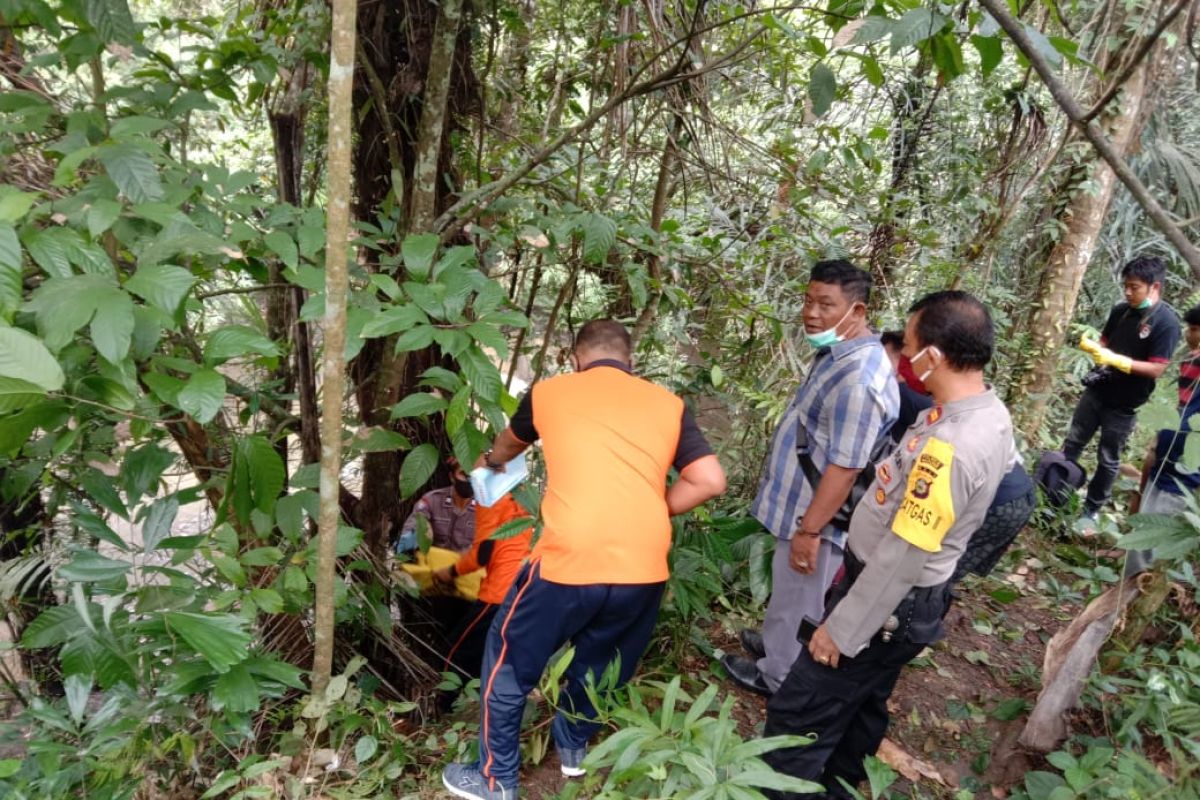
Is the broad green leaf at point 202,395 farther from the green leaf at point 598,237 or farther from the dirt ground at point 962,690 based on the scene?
the dirt ground at point 962,690

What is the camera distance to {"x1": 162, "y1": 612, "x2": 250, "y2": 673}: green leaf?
147 centimetres

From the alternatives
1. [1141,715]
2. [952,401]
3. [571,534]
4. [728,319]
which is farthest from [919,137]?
[571,534]

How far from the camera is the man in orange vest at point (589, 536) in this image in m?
2.03

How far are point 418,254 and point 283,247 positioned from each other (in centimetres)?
31

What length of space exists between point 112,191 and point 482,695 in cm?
163

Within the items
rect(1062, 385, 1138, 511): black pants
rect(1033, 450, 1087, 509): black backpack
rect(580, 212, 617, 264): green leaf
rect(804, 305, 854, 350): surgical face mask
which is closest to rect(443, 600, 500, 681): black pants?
rect(580, 212, 617, 264): green leaf

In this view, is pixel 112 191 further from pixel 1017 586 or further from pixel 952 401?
pixel 1017 586

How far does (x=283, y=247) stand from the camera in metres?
1.69

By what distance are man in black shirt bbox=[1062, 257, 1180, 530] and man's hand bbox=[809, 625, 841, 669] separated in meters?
2.81

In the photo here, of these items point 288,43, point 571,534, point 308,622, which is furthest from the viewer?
point 288,43

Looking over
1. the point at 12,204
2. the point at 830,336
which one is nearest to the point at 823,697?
the point at 830,336

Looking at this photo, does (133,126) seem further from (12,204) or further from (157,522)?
(157,522)

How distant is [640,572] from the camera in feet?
6.82

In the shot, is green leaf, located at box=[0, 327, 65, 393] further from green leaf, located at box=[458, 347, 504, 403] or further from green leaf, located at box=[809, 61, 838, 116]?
green leaf, located at box=[809, 61, 838, 116]
